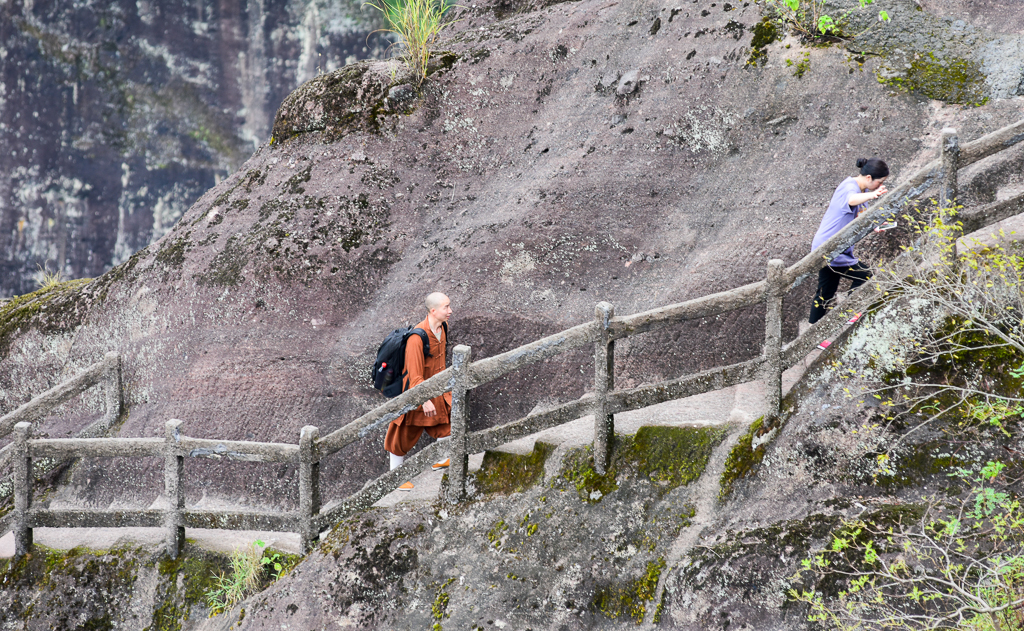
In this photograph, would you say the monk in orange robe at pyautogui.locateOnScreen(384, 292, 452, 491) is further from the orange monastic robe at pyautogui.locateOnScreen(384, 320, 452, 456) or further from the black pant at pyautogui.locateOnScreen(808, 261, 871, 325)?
the black pant at pyautogui.locateOnScreen(808, 261, 871, 325)

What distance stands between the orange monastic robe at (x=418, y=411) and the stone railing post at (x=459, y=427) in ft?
2.81

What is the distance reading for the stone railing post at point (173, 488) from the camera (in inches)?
268

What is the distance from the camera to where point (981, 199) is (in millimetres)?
7156

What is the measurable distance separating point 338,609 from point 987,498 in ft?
14.0

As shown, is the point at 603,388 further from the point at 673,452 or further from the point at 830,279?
the point at 830,279

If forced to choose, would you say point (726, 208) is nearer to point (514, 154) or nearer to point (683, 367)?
point (683, 367)

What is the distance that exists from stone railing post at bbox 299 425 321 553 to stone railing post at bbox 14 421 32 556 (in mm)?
2723

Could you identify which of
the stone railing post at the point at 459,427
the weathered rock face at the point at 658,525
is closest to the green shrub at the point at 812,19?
the weathered rock face at the point at 658,525

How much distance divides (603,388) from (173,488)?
3857 millimetres

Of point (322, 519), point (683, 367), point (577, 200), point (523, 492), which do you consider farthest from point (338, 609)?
point (577, 200)

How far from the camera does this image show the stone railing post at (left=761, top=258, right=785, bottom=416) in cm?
539

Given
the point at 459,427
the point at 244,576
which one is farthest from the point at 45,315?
the point at 459,427

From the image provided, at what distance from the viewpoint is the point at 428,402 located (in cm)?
683

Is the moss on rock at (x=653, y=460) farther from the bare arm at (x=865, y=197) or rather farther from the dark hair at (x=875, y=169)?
the dark hair at (x=875, y=169)
